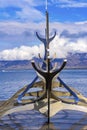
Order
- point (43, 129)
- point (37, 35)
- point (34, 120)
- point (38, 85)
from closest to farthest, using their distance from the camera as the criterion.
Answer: point (43, 129)
point (34, 120)
point (37, 35)
point (38, 85)

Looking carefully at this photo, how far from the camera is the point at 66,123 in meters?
24.5

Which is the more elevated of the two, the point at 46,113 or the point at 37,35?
the point at 37,35

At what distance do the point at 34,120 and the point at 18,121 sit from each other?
2.94 feet

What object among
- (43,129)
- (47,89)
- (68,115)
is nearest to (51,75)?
(47,89)

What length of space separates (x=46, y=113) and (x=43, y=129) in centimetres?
129

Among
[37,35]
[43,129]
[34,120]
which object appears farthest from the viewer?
[37,35]

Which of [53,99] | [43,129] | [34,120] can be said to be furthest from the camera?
[34,120]

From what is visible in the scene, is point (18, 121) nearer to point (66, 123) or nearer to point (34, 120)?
point (34, 120)

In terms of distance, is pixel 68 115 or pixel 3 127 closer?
pixel 3 127

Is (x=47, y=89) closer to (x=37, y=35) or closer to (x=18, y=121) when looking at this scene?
(x=18, y=121)

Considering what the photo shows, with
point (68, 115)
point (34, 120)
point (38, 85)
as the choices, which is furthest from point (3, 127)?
point (38, 85)

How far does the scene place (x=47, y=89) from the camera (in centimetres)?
2291

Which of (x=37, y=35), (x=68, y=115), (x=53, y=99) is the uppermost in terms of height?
(x=37, y=35)

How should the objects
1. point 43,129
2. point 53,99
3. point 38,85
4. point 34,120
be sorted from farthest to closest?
point 38,85, point 34,120, point 53,99, point 43,129
